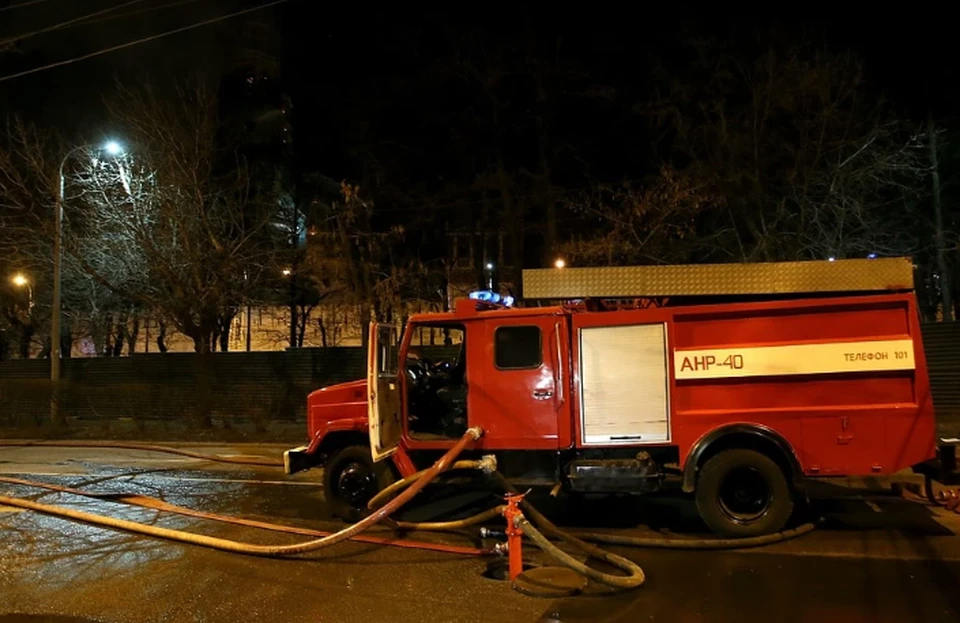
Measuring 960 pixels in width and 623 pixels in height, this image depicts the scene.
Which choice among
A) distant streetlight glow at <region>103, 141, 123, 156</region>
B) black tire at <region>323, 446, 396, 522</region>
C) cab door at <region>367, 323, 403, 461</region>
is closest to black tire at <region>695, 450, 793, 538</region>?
cab door at <region>367, 323, 403, 461</region>

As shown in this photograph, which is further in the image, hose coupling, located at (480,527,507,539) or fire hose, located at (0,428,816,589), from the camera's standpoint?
hose coupling, located at (480,527,507,539)

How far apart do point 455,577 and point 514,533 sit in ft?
2.34

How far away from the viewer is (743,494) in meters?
6.83

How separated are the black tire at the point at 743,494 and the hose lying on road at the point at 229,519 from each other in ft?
7.02

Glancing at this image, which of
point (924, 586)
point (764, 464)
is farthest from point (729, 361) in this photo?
point (924, 586)

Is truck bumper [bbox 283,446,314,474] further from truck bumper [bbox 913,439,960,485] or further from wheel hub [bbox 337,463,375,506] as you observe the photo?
truck bumper [bbox 913,439,960,485]

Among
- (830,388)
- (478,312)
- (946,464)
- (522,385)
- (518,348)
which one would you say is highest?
(478,312)

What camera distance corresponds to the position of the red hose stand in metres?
5.46

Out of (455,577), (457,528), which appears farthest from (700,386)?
(455,577)

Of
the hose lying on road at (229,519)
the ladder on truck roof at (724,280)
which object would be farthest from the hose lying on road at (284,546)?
the ladder on truck roof at (724,280)

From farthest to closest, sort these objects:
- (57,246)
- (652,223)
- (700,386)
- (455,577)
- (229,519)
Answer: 1. (57,246)
2. (652,223)
3. (229,519)
4. (700,386)
5. (455,577)

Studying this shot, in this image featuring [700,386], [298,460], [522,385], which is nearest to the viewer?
[700,386]

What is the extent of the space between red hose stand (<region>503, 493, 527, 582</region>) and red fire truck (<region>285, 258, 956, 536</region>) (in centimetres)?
146

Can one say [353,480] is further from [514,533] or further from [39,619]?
[39,619]
